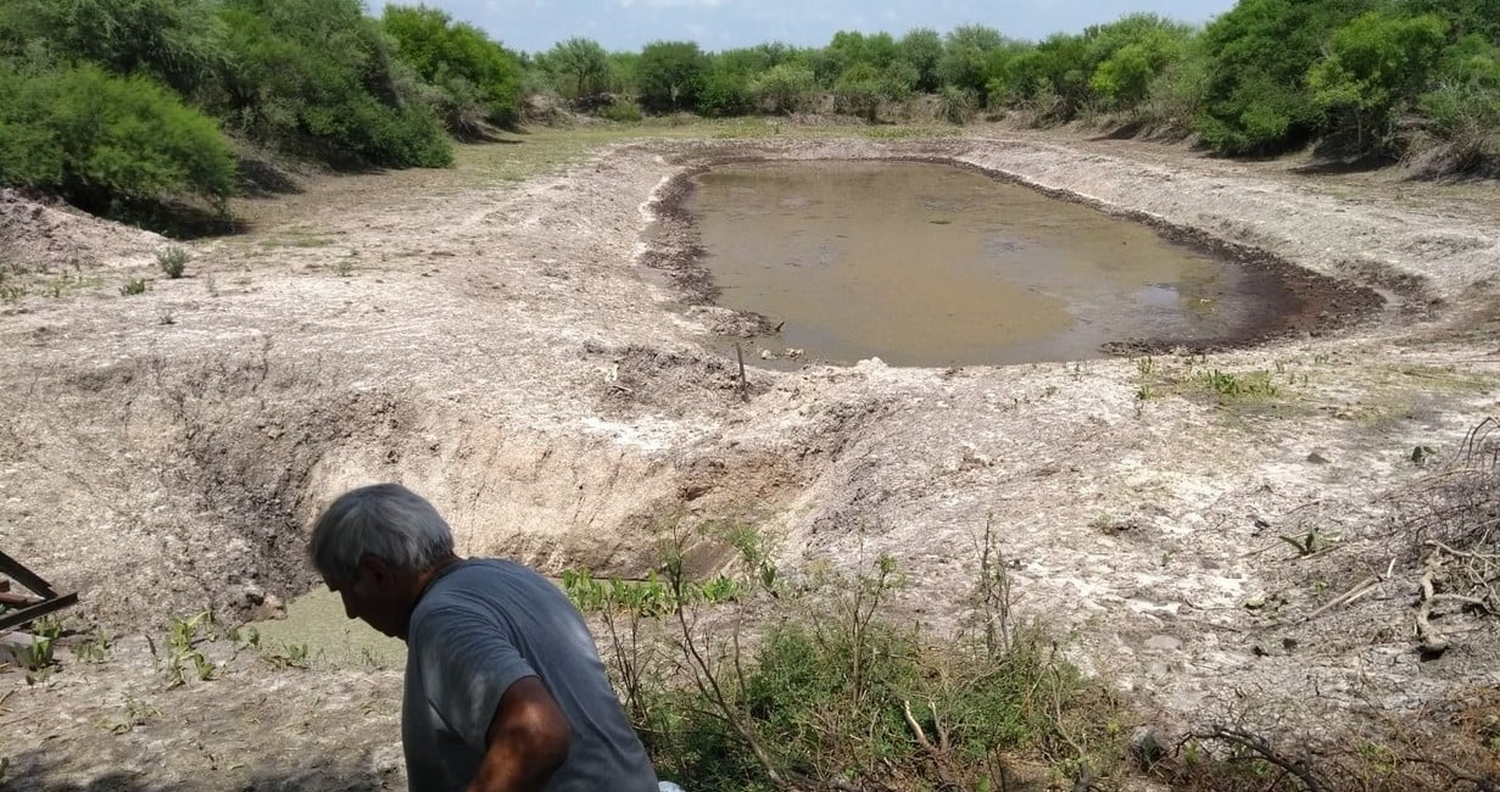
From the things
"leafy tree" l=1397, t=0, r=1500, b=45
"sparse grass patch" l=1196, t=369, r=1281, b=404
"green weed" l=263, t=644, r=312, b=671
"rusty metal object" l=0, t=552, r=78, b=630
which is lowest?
"green weed" l=263, t=644, r=312, b=671

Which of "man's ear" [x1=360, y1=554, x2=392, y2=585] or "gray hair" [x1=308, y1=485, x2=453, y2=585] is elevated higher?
"gray hair" [x1=308, y1=485, x2=453, y2=585]

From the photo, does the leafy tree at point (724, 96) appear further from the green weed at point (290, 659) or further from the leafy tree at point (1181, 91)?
the green weed at point (290, 659)

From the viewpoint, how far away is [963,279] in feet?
55.0

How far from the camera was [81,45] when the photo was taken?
55.4 feet

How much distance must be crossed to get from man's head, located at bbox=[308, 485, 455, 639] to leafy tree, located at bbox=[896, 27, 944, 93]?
51.8 metres

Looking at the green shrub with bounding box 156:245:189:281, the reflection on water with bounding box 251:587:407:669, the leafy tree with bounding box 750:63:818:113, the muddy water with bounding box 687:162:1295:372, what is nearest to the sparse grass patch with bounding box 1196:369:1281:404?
the muddy water with bounding box 687:162:1295:372

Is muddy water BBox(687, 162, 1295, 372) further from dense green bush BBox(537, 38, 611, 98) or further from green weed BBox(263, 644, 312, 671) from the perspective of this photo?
dense green bush BBox(537, 38, 611, 98)

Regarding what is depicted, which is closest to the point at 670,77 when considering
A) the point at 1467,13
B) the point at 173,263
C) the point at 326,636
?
the point at 1467,13

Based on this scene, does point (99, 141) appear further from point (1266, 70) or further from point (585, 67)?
point (585, 67)

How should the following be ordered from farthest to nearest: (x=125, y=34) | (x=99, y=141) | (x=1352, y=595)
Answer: (x=125, y=34), (x=99, y=141), (x=1352, y=595)

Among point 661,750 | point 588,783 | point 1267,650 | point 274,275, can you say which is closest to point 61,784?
point 661,750

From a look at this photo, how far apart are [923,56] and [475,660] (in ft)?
180

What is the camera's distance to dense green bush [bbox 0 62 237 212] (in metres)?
13.4

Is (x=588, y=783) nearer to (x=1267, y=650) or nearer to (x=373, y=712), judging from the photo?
(x=373, y=712)
